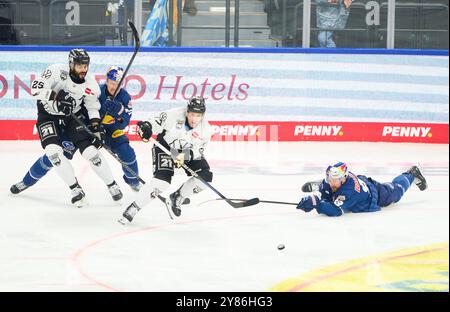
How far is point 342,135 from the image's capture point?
35.7 feet

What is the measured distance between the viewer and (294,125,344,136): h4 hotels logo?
35.5ft

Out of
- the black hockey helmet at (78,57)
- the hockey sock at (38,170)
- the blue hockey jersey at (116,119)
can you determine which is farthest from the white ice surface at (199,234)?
the black hockey helmet at (78,57)

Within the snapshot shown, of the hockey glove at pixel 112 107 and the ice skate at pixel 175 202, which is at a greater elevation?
the hockey glove at pixel 112 107

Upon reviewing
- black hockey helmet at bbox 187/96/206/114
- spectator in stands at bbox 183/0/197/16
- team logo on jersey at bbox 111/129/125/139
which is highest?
spectator in stands at bbox 183/0/197/16

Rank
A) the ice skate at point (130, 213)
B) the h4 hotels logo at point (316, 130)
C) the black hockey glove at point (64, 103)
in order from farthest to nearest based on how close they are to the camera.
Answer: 1. the h4 hotels logo at point (316, 130)
2. the black hockey glove at point (64, 103)
3. the ice skate at point (130, 213)

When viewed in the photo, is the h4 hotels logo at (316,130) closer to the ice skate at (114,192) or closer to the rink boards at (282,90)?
the rink boards at (282,90)

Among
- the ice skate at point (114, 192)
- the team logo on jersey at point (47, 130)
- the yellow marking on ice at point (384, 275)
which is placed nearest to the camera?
the yellow marking on ice at point (384, 275)

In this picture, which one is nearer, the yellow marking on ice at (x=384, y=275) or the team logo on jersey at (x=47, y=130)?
the yellow marking on ice at (x=384, y=275)

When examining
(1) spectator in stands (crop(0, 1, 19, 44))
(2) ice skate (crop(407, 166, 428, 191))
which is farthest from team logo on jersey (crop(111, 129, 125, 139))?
(1) spectator in stands (crop(0, 1, 19, 44))

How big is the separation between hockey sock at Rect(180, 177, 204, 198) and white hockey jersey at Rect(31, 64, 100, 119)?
974 millimetres

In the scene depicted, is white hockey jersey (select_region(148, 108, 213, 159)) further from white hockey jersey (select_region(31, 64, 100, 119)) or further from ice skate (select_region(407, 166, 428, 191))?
ice skate (select_region(407, 166, 428, 191))

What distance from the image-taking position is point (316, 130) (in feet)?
35.6

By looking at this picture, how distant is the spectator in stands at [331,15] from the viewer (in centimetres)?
1066

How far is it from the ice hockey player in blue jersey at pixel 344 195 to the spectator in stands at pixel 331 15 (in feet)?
13.7
